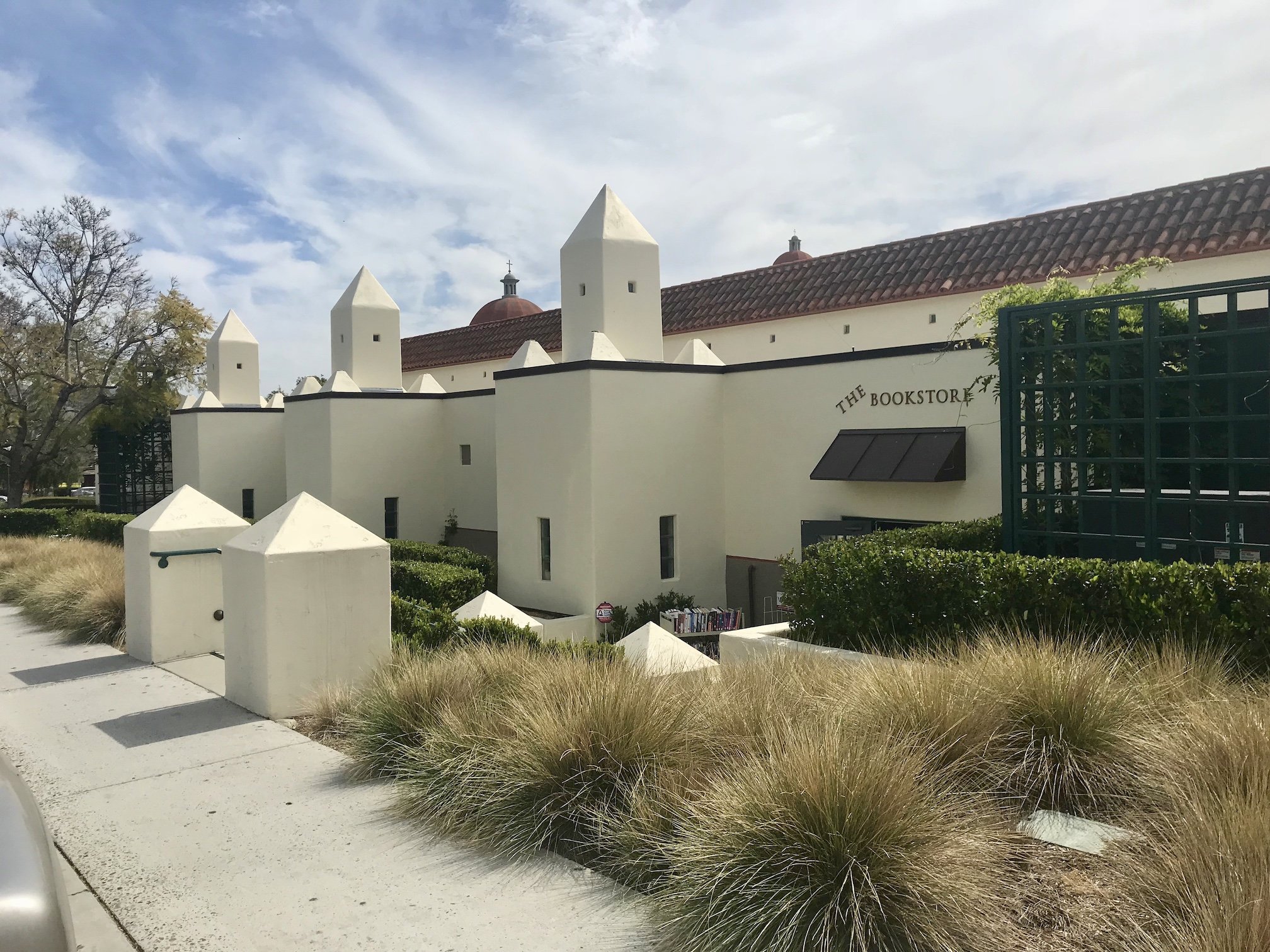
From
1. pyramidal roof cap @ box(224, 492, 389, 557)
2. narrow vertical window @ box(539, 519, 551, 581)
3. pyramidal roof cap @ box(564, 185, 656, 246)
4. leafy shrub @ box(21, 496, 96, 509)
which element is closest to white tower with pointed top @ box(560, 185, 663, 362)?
pyramidal roof cap @ box(564, 185, 656, 246)

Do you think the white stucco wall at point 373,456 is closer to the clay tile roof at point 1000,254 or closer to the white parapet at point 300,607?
the clay tile roof at point 1000,254

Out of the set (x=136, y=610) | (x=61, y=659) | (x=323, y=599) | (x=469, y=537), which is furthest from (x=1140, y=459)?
(x=469, y=537)

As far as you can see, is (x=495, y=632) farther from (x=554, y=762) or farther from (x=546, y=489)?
(x=546, y=489)

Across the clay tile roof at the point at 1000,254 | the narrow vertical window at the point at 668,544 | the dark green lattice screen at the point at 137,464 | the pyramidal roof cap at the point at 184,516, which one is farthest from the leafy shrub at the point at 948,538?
the dark green lattice screen at the point at 137,464

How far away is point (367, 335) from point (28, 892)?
24.9 meters

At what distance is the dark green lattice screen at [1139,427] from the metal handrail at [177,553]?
862 centimetres

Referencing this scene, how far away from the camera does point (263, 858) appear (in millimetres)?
4988

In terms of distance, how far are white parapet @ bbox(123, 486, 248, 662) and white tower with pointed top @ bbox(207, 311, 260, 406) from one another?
68.0 feet

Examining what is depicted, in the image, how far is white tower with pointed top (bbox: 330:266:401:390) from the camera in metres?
25.8

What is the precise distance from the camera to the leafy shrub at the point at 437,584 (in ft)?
55.4

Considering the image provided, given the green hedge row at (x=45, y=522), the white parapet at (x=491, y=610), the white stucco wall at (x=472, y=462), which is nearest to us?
the white parapet at (x=491, y=610)

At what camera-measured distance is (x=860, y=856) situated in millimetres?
3725

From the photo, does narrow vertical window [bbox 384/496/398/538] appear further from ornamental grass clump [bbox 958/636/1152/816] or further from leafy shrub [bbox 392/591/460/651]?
ornamental grass clump [bbox 958/636/1152/816]

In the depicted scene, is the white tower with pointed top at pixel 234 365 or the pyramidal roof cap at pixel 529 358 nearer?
the pyramidal roof cap at pixel 529 358
